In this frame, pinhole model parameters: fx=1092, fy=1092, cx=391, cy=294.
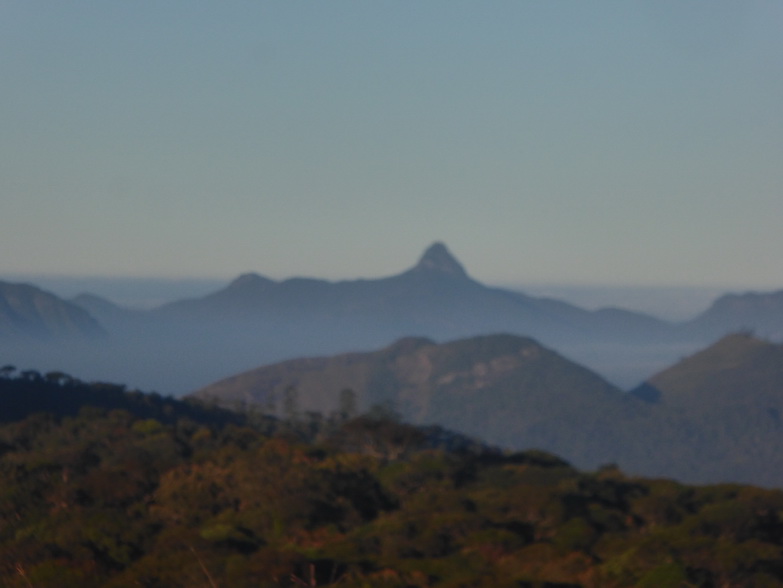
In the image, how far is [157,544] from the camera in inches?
1249

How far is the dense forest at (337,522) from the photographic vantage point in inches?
1088

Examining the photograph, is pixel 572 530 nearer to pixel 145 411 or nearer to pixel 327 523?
pixel 327 523

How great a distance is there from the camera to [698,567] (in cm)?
3481

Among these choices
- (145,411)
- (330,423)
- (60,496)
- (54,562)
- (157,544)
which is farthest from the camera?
(330,423)

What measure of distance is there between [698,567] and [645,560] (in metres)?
2.35

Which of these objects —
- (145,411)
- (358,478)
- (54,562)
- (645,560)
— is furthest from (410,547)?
(145,411)

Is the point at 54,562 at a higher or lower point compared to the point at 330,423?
higher

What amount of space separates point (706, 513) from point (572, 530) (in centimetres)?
1232

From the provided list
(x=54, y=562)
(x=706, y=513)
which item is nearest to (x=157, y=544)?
(x=54, y=562)

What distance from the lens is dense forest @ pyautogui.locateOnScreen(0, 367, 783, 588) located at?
27625 millimetres

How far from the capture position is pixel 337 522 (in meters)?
45.8

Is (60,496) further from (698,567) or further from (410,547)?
(698,567)

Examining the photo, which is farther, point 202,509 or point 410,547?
point 202,509

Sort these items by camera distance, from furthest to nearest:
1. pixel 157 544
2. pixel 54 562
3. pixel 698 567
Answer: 1. pixel 698 567
2. pixel 157 544
3. pixel 54 562
